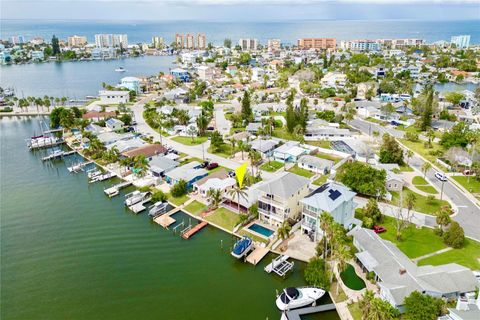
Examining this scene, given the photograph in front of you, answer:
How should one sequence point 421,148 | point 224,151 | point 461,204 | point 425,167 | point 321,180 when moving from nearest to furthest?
point 461,204, point 425,167, point 321,180, point 224,151, point 421,148

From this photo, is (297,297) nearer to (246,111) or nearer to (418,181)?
(418,181)

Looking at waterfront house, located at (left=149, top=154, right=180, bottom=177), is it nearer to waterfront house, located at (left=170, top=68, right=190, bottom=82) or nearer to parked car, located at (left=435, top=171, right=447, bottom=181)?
parked car, located at (left=435, top=171, right=447, bottom=181)

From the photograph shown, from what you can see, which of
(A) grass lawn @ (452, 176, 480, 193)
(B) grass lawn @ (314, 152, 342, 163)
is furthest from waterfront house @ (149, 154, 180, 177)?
(A) grass lawn @ (452, 176, 480, 193)

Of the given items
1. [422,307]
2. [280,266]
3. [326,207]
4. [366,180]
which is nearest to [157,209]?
[280,266]

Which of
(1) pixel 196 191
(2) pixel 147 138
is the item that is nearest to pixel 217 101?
(2) pixel 147 138

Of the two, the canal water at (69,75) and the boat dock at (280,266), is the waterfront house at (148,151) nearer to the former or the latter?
the boat dock at (280,266)

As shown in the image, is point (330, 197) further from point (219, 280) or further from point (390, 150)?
point (390, 150)
